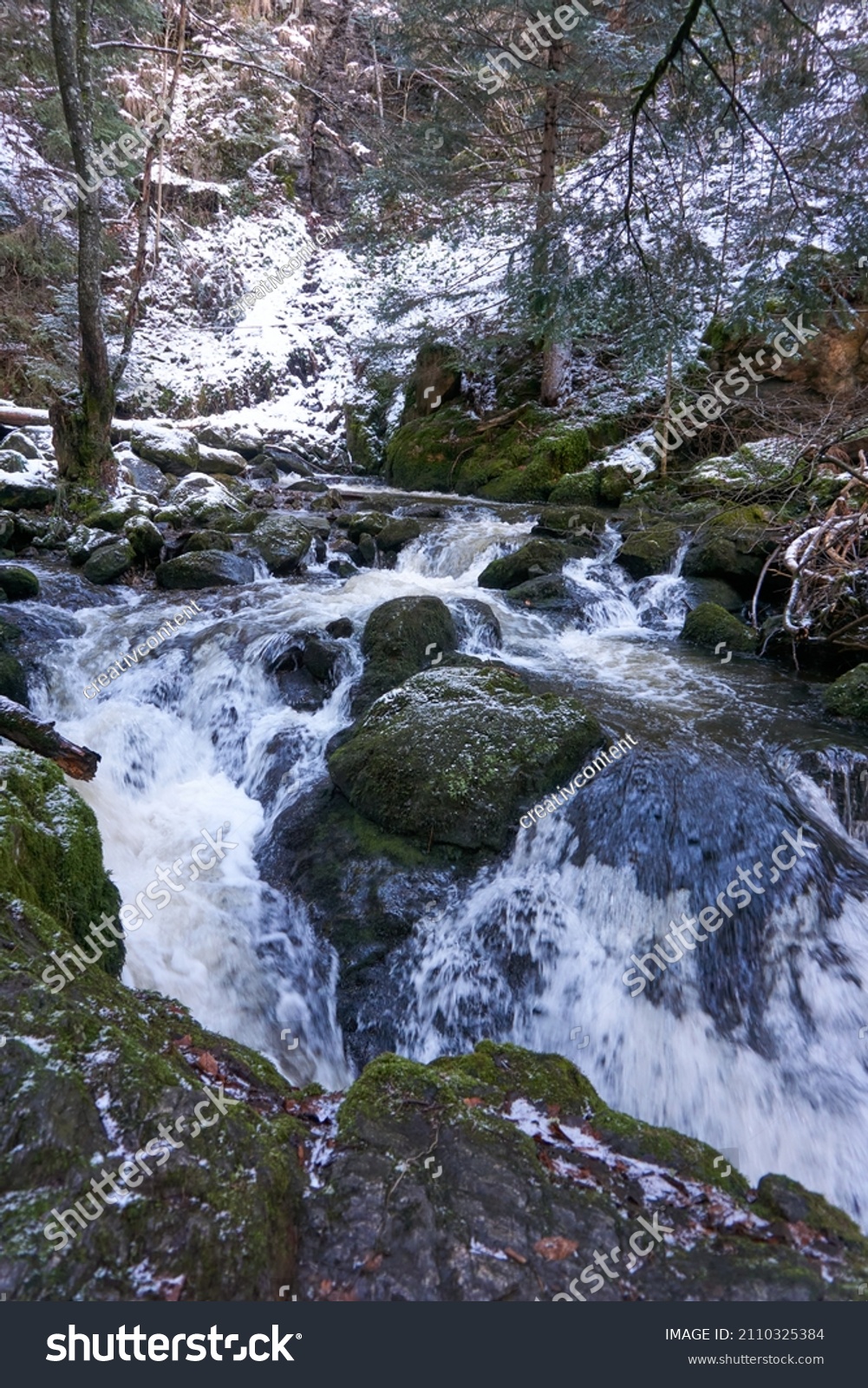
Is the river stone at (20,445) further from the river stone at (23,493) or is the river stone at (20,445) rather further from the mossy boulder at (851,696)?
the mossy boulder at (851,696)

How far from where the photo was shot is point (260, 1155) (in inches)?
68.5

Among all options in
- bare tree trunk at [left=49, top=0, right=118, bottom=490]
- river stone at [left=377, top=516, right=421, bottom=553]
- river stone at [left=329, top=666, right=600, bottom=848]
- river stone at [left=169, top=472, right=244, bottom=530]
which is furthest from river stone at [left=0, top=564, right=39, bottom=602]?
river stone at [left=329, top=666, right=600, bottom=848]

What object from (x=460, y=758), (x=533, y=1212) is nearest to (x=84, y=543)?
(x=460, y=758)

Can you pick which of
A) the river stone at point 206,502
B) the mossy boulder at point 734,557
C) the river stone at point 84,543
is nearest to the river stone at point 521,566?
the mossy boulder at point 734,557

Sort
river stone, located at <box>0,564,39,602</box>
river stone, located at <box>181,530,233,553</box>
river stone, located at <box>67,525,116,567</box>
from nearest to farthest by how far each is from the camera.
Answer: river stone, located at <box>0,564,39,602</box> < river stone, located at <box>67,525,116,567</box> < river stone, located at <box>181,530,233,553</box>

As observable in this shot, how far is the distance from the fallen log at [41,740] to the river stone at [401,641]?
2.34 m

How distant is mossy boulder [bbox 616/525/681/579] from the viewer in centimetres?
888

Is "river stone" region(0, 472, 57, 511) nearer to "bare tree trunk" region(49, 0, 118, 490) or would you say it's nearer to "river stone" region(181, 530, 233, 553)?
"bare tree trunk" region(49, 0, 118, 490)

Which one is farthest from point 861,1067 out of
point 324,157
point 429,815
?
point 324,157

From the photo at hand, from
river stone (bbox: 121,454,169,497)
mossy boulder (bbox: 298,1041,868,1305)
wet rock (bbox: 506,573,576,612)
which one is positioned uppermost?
river stone (bbox: 121,454,169,497)

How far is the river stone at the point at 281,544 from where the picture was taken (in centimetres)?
927

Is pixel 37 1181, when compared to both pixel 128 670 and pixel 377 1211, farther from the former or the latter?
pixel 128 670

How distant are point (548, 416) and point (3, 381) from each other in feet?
37.6

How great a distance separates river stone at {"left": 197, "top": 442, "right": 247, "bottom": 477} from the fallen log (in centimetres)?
1089
